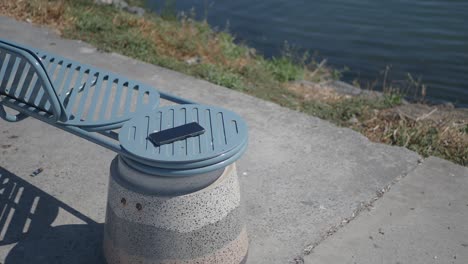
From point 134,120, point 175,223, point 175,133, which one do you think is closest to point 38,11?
point 134,120

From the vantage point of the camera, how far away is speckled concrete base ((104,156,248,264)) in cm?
324

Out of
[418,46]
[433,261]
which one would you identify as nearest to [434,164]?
[433,261]

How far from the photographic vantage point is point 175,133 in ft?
10.9

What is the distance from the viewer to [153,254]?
3.32m

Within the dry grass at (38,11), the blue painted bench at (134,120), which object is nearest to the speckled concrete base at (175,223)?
the blue painted bench at (134,120)

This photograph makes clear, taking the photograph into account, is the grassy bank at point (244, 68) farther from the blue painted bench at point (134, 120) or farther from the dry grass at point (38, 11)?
the blue painted bench at point (134, 120)

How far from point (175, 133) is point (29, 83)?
3.84 feet

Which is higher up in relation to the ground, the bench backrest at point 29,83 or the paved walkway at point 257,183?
the bench backrest at point 29,83

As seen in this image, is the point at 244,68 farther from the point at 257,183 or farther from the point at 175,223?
the point at 175,223

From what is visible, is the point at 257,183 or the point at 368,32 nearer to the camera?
the point at 257,183

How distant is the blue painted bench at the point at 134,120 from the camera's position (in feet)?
10.3

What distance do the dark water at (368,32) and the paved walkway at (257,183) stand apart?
3.70 metres

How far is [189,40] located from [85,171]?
10.1 feet

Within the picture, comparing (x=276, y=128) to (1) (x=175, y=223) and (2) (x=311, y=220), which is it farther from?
(1) (x=175, y=223)
